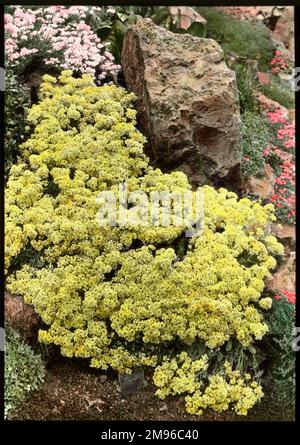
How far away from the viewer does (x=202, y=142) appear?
4.38m

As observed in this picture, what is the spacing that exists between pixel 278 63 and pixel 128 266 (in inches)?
126

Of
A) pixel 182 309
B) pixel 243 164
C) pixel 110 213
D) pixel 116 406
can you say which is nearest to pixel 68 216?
pixel 110 213

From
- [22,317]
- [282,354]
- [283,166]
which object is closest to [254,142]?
[283,166]

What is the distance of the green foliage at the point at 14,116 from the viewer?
14.4 ft

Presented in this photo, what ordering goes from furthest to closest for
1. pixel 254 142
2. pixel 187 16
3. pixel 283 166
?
pixel 187 16, pixel 283 166, pixel 254 142

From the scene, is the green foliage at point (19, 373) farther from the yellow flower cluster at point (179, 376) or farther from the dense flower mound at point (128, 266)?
the yellow flower cluster at point (179, 376)

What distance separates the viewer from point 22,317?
12.4 feet

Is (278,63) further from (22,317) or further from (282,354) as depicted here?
(22,317)

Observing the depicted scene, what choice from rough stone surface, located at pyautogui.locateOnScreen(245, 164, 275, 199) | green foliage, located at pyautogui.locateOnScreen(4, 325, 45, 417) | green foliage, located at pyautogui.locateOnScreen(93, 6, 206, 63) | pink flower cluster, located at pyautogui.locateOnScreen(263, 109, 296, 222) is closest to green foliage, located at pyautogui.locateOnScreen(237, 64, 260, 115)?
pink flower cluster, located at pyautogui.locateOnScreen(263, 109, 296, 222)

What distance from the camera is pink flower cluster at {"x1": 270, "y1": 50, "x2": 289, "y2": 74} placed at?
5.95 metres

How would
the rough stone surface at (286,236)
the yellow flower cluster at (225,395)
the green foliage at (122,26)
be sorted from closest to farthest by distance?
1. the yellow flower cluster at (225,395)
2. the rough stone surface at (286,236)
3. the green foliage at (122,26)

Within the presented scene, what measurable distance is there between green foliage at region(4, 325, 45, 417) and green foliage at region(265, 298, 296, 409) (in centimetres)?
144

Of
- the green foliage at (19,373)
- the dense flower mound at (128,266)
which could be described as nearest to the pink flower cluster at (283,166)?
the dense flower mound at (128,266)

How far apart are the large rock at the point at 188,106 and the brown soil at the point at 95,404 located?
1.56 m
